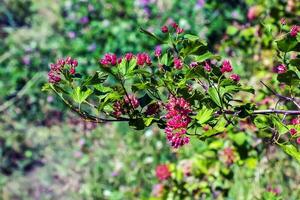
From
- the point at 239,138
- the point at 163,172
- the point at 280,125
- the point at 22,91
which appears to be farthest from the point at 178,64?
the point at 22,91

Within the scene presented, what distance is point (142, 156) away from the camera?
13.0 ft

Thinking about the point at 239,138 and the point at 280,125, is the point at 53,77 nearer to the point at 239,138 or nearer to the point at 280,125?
the point at 280,125

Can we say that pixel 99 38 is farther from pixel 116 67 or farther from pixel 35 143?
pixel 116 67

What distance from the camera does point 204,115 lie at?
123 cm

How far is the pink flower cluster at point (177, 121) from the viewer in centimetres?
121

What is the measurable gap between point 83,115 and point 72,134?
3700 mm

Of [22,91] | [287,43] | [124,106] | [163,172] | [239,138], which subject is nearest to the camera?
[287,43]

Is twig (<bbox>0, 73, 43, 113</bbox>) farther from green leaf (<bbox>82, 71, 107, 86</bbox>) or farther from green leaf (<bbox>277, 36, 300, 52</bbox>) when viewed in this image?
green leaf (<bbox>277, 36, 300, 52</bbox>)

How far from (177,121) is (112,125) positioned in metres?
3.46

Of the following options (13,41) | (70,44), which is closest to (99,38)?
(70,44)

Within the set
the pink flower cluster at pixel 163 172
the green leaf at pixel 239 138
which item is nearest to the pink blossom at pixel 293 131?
the green leaf at pixel 239 138

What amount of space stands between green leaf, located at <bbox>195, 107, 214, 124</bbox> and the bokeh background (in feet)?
4.37

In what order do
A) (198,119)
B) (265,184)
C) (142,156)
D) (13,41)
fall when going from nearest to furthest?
(198,119) < (265,184) < (142,156) < (13,41)

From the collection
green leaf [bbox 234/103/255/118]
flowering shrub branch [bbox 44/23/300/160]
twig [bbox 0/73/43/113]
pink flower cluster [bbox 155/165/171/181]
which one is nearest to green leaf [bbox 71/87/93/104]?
flowering shrub branch [bbox 44/23/300/160]
